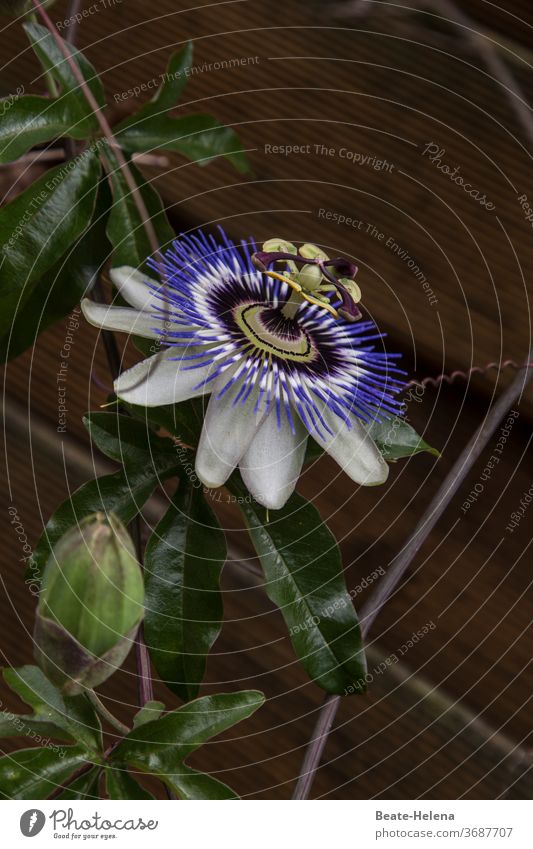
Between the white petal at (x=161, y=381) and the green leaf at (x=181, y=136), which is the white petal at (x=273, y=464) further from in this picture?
the green leaf at (x=181, y=136)

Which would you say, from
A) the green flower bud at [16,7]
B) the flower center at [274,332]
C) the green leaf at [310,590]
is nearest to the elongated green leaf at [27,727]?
the green leaf at [310,590]

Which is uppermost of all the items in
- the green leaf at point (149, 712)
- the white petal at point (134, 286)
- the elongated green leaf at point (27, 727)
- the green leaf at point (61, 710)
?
the white petal at point (134, 286)

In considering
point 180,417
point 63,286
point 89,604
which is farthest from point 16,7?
point 89,604

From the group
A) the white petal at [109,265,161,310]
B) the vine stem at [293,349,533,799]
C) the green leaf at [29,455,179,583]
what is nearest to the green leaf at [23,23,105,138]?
the white petal at [109,265,161,310]

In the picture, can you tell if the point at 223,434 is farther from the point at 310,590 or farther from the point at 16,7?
the point at 16,7

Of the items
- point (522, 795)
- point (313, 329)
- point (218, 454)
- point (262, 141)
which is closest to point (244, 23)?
point (262, 141)

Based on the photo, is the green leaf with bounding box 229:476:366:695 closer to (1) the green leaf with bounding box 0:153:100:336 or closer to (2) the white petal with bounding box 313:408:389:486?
(2) the white petal with bounding box 313:408:389:486
